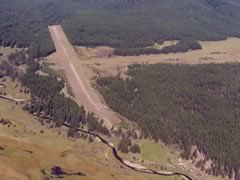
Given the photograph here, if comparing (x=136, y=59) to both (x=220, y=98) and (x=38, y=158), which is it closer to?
(x=220, y=98)

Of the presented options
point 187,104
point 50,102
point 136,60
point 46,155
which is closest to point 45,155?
point 46,155

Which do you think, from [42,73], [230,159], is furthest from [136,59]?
[230,159]

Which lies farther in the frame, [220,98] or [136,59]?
[136,59]

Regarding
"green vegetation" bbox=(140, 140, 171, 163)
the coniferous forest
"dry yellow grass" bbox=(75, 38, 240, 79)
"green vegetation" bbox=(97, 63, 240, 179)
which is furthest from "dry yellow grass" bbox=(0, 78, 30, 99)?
"green vegetation" bbox=(140, 140, 171, 163)

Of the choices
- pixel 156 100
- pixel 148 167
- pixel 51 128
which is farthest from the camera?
pixel 156 100

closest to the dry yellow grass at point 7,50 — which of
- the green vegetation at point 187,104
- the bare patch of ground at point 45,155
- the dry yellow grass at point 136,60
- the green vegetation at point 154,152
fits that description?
the dry yellow grass at point 136,60

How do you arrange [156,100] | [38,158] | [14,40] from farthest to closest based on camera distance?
[14,40] < [156,100] < [38,158]
